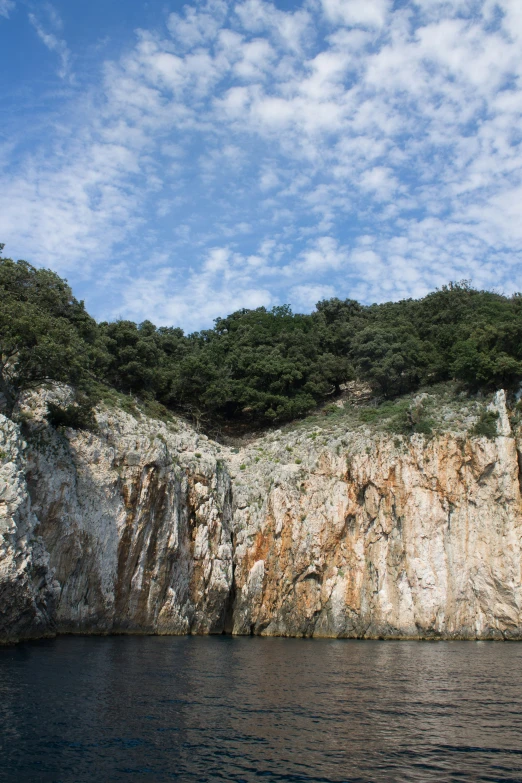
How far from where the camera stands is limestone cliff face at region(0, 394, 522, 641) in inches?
1491

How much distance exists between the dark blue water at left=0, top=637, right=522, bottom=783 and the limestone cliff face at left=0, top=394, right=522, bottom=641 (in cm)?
1028

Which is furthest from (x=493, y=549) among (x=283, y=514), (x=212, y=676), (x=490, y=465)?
(x=212, y=676)

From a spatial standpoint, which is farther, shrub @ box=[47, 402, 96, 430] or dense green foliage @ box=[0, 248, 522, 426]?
shrub @ box=[47, 402, 96, 430]

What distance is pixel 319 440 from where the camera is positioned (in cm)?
5256

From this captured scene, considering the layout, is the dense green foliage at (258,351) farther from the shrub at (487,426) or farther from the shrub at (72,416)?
the shrub at (487,426)

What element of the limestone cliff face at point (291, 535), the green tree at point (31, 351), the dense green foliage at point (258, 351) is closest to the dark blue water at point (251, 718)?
the limestone cliff face at point (291, 535)

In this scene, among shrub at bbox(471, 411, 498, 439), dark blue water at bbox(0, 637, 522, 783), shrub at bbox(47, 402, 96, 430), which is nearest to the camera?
dark blue water at bbox(0, 637, 522, 783)

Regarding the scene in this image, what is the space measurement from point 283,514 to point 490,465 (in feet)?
52.6

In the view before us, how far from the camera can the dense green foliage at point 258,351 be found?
1441 inches

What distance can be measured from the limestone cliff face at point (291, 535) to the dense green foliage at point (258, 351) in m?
5.01

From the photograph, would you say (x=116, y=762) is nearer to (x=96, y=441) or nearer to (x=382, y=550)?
(x=96, y=441)

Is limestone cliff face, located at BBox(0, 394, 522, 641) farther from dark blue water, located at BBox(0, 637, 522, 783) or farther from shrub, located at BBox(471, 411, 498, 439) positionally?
dark blue water, located at BBox(0, 637, 522, 783)

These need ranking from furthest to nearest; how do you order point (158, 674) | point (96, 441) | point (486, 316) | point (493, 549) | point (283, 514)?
point (486, 316), point (283, 514), point (493, 549), point (96, 441), point (158, 674)

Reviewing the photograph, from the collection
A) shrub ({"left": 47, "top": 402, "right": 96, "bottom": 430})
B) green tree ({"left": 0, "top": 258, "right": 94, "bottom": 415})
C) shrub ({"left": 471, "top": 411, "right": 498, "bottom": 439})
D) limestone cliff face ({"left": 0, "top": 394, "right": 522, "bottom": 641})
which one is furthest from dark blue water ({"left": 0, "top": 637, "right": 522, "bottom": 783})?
shrub ({"left": 471, "top": 411, "right": 498, "bottom": 439})
